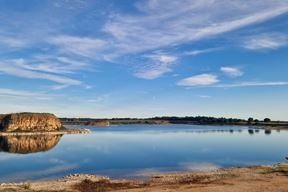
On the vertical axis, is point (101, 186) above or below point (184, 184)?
below

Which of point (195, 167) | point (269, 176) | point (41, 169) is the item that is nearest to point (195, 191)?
point (269, 176)

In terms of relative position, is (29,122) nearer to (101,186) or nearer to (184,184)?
(101,186)

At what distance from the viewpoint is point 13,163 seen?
7412 centimetres

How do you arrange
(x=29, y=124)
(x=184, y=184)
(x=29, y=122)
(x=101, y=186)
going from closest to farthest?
1. (x=101, y=186)
2. (x=184, y=184)
3. (x=29, y=122)
4. (x=29, y=124)

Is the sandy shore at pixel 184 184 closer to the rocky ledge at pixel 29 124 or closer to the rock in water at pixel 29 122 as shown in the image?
the rocky ledge at pixel 29 124

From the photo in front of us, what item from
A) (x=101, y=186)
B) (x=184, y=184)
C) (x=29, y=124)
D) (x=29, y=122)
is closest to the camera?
(x=101, y=186)

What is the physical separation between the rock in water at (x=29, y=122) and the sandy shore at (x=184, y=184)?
407 ft

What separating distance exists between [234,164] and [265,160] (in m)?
10.3

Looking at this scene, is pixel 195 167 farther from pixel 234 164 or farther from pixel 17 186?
pixel 17 186

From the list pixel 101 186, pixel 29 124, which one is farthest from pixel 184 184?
pixel 29 124

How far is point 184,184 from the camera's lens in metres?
45.8

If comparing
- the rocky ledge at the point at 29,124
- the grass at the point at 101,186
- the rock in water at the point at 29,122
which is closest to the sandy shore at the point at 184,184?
the grass at the point at 101,186

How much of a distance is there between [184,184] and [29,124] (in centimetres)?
14247

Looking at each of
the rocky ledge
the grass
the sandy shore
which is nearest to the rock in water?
the rocky ledge
